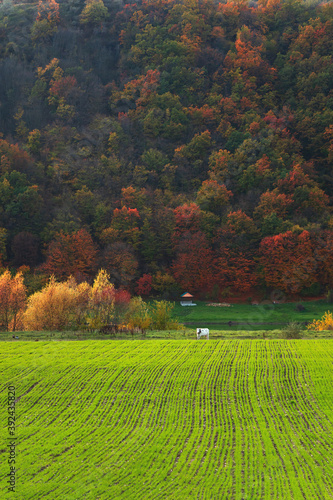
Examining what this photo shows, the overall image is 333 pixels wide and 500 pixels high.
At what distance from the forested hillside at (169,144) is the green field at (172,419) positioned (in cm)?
4357

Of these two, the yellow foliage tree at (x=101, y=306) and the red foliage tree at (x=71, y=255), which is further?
the red foliage tree at (x=71, y=255)

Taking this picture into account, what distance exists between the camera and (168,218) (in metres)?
91.8

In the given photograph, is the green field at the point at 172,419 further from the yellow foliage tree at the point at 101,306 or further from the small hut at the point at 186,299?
the small hut at the point at 186,299

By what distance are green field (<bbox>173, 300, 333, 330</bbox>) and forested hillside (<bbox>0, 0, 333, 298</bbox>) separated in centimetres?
499

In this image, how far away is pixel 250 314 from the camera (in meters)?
73.6

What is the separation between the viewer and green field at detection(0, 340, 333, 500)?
67.5ft

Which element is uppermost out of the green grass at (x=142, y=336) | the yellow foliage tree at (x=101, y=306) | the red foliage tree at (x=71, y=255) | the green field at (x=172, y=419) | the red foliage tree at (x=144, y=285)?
the red foliage tree at (x=71, y=255)

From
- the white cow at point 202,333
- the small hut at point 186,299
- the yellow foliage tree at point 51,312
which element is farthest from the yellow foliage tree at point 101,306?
the small hut at point 186,299

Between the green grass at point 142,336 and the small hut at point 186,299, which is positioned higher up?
the small hut at point 186,299

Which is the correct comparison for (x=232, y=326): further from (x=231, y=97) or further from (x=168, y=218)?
(x=231, y=97)

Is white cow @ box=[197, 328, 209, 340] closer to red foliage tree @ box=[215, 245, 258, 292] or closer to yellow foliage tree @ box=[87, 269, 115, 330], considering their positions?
yellow foliage tree @ box=[87, 269, 115, 330]

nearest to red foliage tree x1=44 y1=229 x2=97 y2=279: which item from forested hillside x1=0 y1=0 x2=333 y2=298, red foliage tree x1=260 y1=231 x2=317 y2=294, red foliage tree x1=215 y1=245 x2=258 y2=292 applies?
forested hillside x1=0 y1=0 x2=333 y2=298

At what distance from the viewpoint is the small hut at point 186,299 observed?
79.9 meters

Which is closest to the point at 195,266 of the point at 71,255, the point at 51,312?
the point at 71,255
